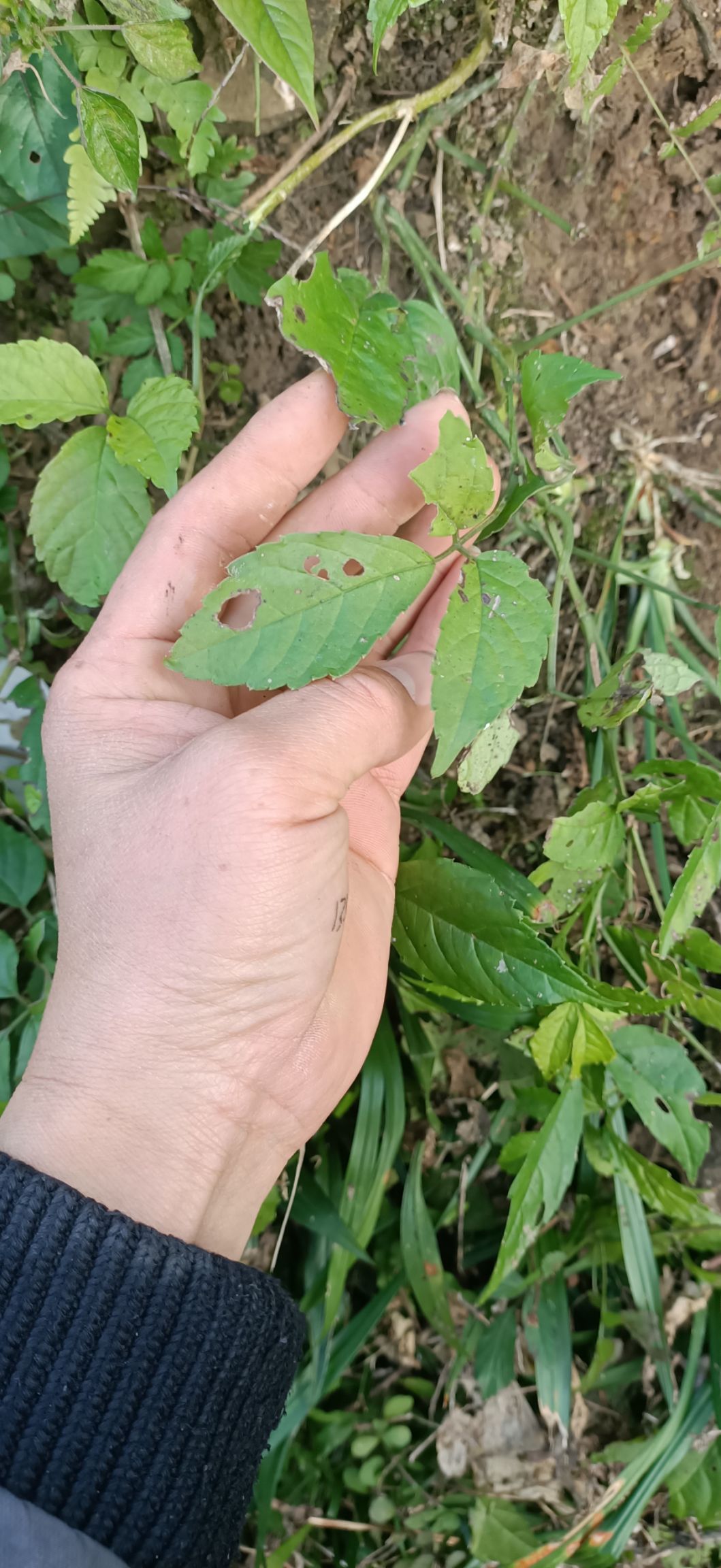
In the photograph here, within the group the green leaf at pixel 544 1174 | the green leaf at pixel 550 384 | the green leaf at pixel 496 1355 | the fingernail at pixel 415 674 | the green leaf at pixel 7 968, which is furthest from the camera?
the green leaf at pixel 496 1355

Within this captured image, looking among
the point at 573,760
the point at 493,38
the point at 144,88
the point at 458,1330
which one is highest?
the point at 144,88

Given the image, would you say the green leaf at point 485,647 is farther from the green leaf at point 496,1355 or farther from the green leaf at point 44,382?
the green leaf at point 496,1355

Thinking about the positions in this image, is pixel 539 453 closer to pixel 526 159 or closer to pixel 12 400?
pixel 12 400

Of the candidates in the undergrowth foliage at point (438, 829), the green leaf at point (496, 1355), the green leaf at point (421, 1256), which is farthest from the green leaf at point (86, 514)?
the green leaf at point (496, 1355)

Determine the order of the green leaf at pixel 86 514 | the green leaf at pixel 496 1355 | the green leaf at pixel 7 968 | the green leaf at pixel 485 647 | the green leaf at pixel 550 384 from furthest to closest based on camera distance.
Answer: the green leaf at pixel 496 1355
the green leaf at pixel 7 968
the green leaf at pixel 86 514
the green leaf at pixel 550 384
the green leaf at pixel 485 647

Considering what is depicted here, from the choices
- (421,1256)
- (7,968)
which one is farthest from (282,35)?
(421,1256)

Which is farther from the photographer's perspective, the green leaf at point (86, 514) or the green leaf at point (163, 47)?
the green leaf at point (86, 514)

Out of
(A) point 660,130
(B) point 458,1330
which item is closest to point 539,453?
(A) point 660,130

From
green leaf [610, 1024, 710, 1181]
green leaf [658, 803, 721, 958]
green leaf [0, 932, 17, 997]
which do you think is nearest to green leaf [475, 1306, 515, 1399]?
green leaf [610, 1024, 710, 1181]
